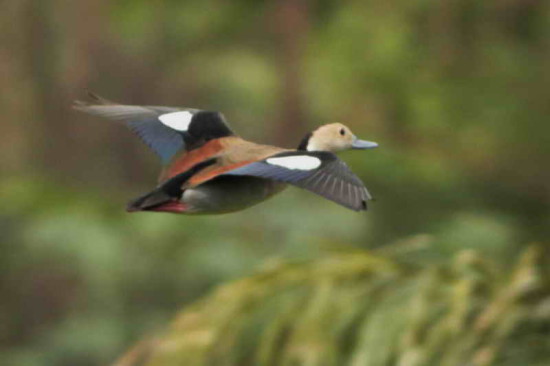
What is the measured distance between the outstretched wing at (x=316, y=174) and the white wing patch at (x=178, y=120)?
31 cm

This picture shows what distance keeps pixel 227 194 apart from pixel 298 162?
0.35ft

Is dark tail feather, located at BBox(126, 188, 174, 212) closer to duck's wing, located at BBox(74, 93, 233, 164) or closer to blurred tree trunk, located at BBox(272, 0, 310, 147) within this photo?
duck's wing, located at BBox(74, 93, 233, 164)

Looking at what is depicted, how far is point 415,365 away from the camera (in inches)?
103

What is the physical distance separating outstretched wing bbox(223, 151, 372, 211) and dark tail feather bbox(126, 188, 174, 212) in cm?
9

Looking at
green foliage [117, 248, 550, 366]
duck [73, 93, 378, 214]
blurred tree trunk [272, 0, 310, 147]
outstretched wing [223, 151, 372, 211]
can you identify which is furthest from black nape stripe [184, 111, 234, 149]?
blurred tree trunk [272, 0, 310, 147]

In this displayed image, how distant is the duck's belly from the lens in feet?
4.98

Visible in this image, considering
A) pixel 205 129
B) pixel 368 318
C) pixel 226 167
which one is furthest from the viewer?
pixel 368 318

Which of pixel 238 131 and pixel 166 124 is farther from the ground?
pixel 166 124

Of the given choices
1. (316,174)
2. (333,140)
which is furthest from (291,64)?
(316,174)

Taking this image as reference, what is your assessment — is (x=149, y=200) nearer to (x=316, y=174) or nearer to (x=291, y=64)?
(x=316, y=174)

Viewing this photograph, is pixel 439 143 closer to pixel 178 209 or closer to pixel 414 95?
pixel 414 95

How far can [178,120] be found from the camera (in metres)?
1.84

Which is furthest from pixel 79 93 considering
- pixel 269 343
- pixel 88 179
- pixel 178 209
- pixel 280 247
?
pixel 178 209

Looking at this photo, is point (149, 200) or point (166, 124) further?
point (166, 124)
